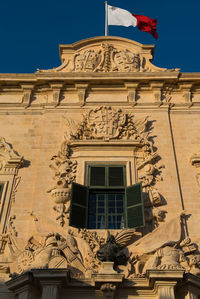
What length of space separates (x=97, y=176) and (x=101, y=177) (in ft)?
0.49

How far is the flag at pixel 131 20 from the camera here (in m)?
19.6

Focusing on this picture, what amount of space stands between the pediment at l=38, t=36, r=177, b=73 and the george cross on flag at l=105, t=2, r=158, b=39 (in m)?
1.88

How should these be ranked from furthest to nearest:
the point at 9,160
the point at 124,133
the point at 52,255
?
the point at 124,133 → the point at 9,160 → the point at 52,255

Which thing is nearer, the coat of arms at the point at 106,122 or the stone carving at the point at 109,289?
the stone carving at the point at 109,289

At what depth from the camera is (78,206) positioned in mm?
12820

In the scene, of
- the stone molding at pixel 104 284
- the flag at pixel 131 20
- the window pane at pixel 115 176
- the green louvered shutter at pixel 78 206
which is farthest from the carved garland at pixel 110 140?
the flag at pixel 131 20

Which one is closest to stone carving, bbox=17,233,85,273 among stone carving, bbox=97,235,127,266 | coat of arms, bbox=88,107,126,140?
stone carving, bbox=97,235,127,266

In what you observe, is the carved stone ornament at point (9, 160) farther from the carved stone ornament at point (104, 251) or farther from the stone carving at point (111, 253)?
the stone carving at point (111, 253)

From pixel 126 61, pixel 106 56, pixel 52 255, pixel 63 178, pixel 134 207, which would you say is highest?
pixel 106 56

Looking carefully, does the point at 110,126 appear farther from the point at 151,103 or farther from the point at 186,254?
the point at 186,254

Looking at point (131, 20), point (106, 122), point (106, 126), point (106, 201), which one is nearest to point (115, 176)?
point (106, 201)

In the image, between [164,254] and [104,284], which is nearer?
[104,284]

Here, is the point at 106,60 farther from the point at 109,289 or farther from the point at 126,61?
the point at 109,289

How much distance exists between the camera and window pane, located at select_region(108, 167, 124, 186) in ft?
45.1
